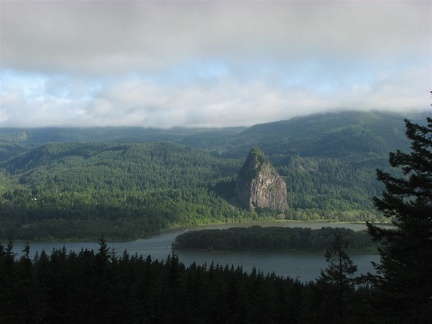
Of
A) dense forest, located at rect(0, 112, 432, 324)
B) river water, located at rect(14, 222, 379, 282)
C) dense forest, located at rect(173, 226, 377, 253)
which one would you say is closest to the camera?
dense forest, located at rect(0, 112, 432, 324)

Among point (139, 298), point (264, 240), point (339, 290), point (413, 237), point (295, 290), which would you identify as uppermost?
point (413, 237)

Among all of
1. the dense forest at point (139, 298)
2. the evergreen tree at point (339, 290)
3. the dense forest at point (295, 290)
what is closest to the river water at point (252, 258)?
the dense forest at point (139, 298)

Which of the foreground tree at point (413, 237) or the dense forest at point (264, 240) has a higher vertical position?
the foreground tree at point (413, 237)

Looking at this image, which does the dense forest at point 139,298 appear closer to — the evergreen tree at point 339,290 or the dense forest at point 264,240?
the evergreen tree at point 339,290

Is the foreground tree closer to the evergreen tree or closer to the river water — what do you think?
the evergreen tree

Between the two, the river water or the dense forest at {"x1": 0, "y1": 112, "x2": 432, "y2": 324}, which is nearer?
the dense forest at {"x1": 0, "y1": 112, "x2": 432, "y2": 324}

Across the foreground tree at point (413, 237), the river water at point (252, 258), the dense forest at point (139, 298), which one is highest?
the foreground tree at point (413, 237)

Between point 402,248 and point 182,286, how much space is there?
3719cm

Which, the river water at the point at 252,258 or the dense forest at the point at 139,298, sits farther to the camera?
the river water at the point at 252,258

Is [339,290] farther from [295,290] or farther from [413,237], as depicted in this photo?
[295,290]

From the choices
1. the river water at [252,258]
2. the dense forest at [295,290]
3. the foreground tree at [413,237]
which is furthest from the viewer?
the river water at [252,258]

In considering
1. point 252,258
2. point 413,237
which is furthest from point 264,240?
point 413,237

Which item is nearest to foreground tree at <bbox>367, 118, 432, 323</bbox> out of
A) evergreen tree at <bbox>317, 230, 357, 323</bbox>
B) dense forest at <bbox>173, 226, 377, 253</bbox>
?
evergreen tree at <bbox>317, 230, 357, 323</bbox>

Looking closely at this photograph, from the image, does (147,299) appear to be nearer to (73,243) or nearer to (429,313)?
(429,313)
